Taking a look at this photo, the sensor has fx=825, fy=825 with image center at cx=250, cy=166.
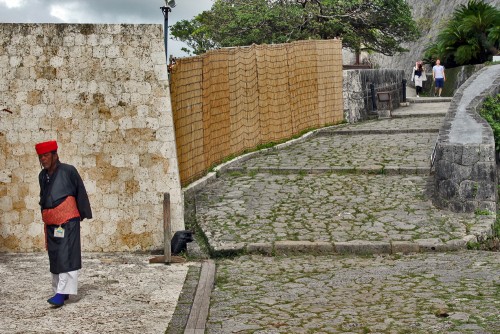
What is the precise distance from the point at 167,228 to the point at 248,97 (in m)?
6.52

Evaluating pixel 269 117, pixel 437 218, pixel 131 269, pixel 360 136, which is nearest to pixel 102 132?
pixel 131 269

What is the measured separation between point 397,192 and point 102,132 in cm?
472

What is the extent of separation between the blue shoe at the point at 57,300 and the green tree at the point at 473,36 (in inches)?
915

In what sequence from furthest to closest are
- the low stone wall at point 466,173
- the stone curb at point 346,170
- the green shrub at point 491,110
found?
the green shrub at point 491,110
the stone curb at point 346,170
the low stone wall at point 466,173

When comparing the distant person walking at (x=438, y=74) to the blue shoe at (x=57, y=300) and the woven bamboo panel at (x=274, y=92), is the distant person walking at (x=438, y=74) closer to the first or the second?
the woven bamboo panel at (x=274, y=92)

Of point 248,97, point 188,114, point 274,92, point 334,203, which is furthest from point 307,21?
point 334,203

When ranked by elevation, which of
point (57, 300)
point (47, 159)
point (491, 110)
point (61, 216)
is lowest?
point (57, 300)

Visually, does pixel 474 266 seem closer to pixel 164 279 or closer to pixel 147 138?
pixel 164 279

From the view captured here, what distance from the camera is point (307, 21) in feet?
106

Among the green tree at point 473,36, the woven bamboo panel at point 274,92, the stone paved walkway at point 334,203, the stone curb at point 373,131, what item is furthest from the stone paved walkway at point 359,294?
the green tree at point 473,36

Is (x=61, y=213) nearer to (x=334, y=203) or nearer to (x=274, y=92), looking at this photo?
(x=334, y=203)

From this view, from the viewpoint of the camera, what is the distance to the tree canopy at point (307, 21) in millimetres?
31641

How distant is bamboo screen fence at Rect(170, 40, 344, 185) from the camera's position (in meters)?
12.7

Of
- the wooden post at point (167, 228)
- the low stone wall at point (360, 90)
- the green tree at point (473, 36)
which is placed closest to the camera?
the wooden post at point (167, 228)
